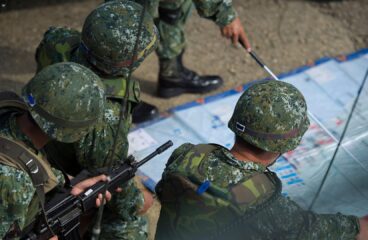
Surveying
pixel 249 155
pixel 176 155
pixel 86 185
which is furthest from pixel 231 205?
pixel 86 185

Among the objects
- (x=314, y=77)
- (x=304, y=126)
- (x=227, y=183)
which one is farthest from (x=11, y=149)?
(x=314, y=77)

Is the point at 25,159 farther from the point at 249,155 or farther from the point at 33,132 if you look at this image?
the point at 249,155

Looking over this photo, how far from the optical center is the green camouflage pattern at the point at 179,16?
14.0 feet

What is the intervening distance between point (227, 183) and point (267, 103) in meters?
0.36

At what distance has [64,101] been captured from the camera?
2.34 metres

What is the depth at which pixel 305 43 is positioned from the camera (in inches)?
232

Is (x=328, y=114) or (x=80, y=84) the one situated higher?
(x=80, y=84)

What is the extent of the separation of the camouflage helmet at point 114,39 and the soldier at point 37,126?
19.1 inches

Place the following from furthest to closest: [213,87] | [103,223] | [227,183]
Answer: [213,87], [103,223], [227,183]

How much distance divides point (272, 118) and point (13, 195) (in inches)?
40.3

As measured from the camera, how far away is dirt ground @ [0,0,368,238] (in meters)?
5.34

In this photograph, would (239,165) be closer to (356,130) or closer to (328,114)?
(356,130)

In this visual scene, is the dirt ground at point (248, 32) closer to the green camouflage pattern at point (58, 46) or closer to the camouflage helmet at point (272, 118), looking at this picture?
the green camouflage pattern at point (58, 46)

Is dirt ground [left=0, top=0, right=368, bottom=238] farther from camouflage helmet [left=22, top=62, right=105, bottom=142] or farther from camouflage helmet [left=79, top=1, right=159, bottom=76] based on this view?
camouflage helmet [left=22, top=62, right=105, bottom=142]
